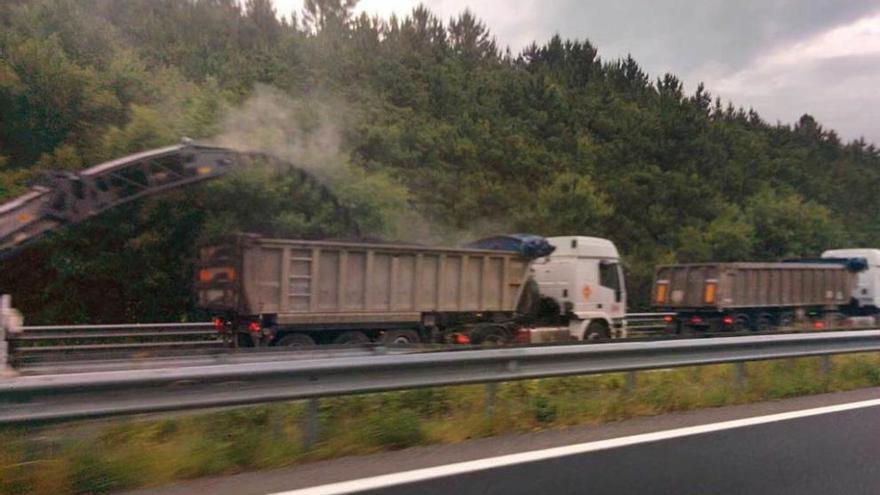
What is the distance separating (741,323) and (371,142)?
A: 54.2 feet

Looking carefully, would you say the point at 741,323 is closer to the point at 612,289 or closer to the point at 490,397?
the point at 612,289

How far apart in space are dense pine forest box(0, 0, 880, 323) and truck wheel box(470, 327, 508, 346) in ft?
24.0

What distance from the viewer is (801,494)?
20.8 ft

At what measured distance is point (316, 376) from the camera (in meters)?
7.32

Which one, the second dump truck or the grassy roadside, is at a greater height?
the second dump truck

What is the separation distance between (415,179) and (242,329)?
72.0 ft

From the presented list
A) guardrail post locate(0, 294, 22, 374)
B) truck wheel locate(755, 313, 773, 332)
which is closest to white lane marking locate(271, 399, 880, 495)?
A: guardrail post locate(0, 294, 22, 374)

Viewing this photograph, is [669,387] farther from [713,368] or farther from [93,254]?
[93,254]

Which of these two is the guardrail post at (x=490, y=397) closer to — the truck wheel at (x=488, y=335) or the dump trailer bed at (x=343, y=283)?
the dump trailer bed at (x=343, y=283)

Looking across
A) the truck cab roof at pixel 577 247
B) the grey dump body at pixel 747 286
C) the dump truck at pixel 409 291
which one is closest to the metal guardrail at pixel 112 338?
the dump truck at pixel 409 291

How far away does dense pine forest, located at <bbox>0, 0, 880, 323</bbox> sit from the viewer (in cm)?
2522

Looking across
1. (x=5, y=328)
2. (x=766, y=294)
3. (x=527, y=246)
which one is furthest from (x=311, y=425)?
(x=766, y=294)

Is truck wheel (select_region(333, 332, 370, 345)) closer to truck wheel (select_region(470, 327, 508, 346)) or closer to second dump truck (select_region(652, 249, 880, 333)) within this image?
truck wheel (select_region(470, 327, 508, 346))

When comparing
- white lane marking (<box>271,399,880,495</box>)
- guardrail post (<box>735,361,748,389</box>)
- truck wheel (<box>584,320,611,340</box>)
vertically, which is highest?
truck wheel (<box>584,320,611,340</box>)
